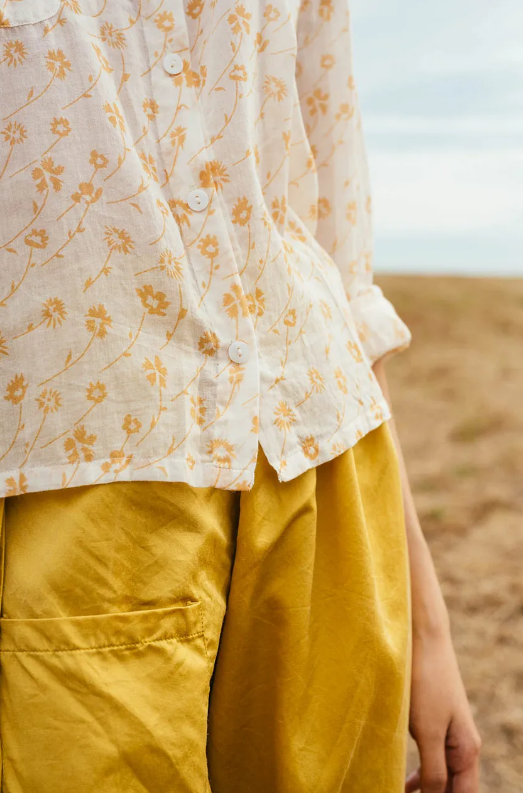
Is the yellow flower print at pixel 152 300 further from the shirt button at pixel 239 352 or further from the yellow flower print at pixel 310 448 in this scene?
the yellow flower print at pixel 310 448

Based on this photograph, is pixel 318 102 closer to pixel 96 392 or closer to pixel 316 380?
pixel 316 380

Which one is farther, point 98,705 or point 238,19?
point 238,19

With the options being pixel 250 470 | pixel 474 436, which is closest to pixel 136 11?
pixel 250 470

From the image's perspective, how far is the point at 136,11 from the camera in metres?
0.62

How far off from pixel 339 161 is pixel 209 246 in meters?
0.32

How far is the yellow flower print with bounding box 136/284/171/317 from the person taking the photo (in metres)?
0.59

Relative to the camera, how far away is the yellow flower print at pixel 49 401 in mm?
561

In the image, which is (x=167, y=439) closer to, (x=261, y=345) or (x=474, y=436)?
(x=261, y=345)

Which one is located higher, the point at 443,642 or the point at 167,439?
the point at 167,439

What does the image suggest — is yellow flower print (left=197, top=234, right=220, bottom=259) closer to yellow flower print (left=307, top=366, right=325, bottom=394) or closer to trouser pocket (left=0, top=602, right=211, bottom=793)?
yellow flower print (left=307, top=366, right=325, bottom=394)

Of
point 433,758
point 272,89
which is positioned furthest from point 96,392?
point 433,758

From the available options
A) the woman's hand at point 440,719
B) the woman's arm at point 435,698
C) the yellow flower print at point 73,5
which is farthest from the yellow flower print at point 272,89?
the woman's hand at point 440,719

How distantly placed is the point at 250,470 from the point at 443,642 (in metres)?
0.40

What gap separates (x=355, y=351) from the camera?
767mm
